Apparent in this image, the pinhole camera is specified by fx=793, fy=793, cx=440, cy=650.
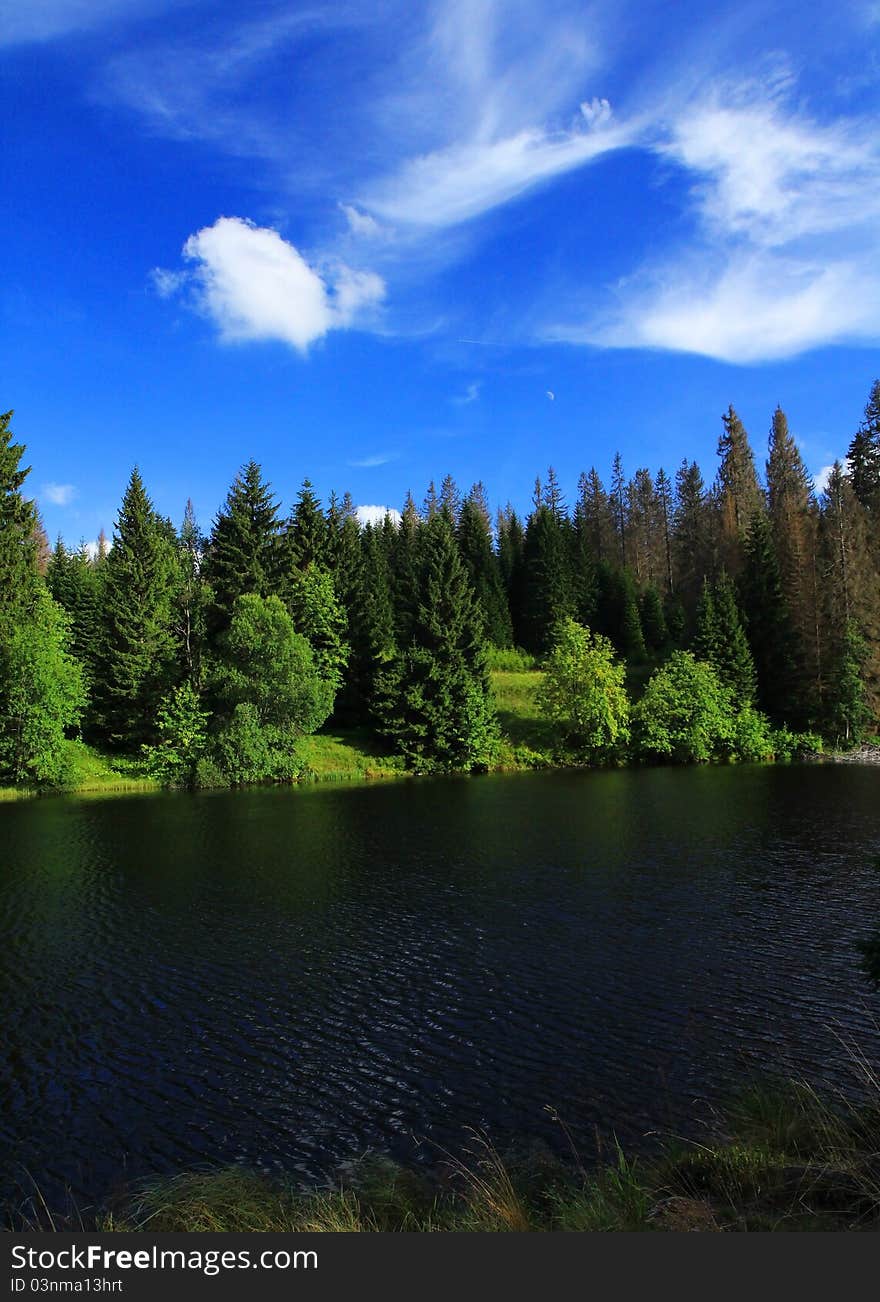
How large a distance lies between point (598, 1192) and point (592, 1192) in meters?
0.59

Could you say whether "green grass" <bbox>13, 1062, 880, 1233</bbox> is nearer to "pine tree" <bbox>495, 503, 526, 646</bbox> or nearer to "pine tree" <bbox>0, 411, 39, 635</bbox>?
"pine tree" <bbox>0, 411, 39, 635</bbox>

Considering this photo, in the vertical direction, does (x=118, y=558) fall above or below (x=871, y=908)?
above

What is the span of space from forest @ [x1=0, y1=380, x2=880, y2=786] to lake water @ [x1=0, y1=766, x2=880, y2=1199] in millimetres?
22392

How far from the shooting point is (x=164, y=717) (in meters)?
53.4

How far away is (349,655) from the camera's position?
62.6 metres

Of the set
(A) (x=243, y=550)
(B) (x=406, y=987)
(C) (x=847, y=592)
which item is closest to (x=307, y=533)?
(A) (x=243, y=550)

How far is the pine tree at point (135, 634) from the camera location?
183 feet

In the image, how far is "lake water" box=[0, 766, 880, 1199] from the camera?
1075 cm

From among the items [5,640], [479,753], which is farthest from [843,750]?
[5,640]

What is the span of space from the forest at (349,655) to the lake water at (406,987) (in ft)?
73.5

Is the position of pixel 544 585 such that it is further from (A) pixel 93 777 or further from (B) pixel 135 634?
(A) pixel 93 777

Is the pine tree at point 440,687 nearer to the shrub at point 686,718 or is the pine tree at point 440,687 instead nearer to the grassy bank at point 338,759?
the grassy bank at point 338,759

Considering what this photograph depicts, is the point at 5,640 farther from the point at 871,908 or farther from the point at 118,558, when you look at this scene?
the point at 871,908

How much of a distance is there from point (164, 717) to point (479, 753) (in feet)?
71.7
